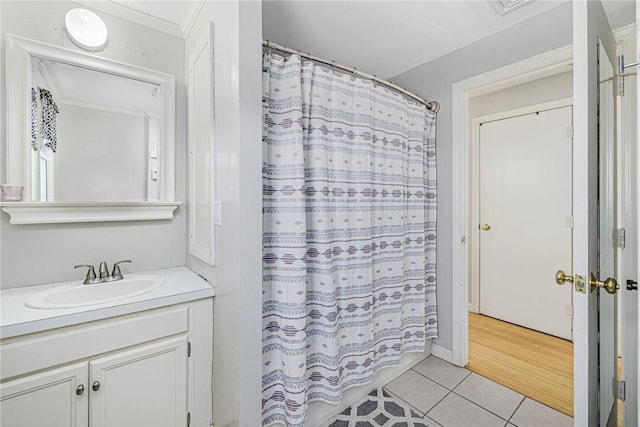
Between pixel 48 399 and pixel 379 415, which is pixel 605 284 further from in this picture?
pixel 48 399

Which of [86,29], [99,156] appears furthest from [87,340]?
[86,29]

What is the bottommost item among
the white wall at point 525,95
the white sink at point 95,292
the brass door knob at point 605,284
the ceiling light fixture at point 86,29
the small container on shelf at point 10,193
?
the white sink at point 95,292

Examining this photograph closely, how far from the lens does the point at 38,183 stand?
4.62 feet

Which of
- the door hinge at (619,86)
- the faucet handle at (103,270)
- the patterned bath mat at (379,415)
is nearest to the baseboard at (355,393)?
the patterned bath mat at (379,415)

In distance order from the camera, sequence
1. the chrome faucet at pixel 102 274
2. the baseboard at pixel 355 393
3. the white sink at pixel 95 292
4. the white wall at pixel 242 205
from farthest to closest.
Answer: the baseboard at pixel 355 393 → the chrome faucet at pixel 102 274 → the white sink at pixel 95 292 → the white wall at pixel 242 205

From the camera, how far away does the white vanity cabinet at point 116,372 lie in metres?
1.00

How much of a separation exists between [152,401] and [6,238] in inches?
41.8

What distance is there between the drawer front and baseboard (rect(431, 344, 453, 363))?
190 centimetres

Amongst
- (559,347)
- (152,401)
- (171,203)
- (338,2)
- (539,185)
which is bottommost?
(559,347)

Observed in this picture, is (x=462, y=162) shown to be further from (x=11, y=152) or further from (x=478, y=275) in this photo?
(x=11, y=152)

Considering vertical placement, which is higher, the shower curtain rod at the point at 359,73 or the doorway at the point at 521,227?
the shower curtain rod at the point at 359,73

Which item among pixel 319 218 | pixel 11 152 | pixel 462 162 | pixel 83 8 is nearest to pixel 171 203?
pixel 11 152

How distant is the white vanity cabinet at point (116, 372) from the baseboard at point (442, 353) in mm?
1726

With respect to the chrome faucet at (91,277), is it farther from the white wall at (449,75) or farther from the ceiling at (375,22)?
the white wall at (449,75)
